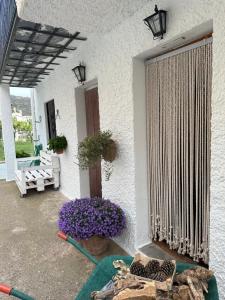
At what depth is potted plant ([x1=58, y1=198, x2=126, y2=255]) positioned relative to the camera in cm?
335

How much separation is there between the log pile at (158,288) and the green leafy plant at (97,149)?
1.98 metres

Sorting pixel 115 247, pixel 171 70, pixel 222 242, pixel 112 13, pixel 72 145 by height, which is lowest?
pixel 115 247

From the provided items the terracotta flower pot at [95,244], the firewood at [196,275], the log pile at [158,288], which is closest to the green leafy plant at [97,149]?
the terracotta flower pot at [95,244]

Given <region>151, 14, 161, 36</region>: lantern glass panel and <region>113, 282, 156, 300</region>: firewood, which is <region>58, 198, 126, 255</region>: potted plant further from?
<region>151, 14, 161, 36</region>: lantern glass panel

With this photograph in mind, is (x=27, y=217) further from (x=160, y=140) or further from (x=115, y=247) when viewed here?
(x=160, y=140)

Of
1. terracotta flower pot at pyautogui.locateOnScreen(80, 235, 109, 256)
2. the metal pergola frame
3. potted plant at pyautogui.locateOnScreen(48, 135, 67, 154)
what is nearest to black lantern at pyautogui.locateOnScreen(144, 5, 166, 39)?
the metal pergola frame

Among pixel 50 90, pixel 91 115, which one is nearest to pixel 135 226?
pixel 91 115

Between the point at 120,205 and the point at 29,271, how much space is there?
162 centimetres

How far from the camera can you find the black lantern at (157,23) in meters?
2.56

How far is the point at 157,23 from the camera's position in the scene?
2643 mm

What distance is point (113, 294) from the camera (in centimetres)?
167

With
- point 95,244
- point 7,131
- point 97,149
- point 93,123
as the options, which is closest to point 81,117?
point 93,123

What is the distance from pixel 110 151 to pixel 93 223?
109 cm

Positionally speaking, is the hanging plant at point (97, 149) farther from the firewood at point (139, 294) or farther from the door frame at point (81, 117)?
the firewood at point (139, 294)
